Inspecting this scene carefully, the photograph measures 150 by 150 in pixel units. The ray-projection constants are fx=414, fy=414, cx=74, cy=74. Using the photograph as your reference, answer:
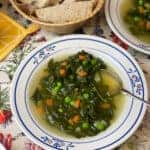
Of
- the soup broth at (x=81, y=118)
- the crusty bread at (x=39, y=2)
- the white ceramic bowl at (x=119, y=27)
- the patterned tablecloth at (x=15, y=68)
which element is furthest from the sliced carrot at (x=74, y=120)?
the crusty bread at (x=39, y=2)

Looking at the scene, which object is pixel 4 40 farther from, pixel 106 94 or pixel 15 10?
pixel 106 94

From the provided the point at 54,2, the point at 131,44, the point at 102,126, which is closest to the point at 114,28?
the point at 131,44

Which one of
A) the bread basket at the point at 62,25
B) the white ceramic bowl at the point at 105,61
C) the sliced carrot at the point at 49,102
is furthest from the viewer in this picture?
the bread basket at the point at 62,25

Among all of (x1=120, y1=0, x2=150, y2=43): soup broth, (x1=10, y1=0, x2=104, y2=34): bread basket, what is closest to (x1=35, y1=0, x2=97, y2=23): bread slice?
(x1=10, y1=0, x2=104, y2=34): bread basket

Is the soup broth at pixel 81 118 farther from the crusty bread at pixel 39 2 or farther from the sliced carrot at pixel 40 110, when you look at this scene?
the crusty bread at pixel 39 2

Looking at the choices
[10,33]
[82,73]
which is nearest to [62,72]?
[82,73]

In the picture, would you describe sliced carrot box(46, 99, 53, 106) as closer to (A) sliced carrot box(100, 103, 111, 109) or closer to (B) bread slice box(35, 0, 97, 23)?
(A) sliced carrot box(100, 103, 111, 109)
